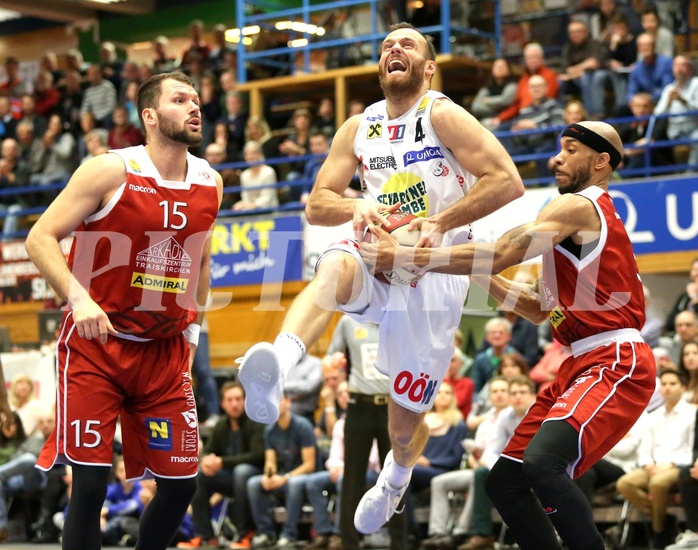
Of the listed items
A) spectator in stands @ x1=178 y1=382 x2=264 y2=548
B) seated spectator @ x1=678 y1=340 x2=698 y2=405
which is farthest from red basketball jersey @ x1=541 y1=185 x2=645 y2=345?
spectator in stands @ x1=178 y1=382 x2=264 y2=548

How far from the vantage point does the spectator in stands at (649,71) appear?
14484 millimetres

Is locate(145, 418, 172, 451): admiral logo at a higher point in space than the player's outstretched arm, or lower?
lower

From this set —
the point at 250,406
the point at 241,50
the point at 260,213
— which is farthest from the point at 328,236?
the point at 250,406

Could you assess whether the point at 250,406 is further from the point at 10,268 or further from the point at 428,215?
the point at 10,268

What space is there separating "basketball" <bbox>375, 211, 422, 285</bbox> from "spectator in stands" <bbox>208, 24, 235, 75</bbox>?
14.3 meters

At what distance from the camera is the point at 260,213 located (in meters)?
16.3

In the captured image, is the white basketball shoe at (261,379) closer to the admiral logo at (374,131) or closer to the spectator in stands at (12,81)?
the admiral logo at (374,131)

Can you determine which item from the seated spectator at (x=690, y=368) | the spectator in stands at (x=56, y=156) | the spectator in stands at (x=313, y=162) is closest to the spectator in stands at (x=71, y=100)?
the spectator in stands at (x=56, y=156)

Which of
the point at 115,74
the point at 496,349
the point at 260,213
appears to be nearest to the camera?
the point at 496,349

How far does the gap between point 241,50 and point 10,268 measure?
5124 millimetres

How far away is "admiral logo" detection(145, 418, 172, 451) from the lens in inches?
257

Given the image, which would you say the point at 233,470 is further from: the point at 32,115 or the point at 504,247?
the point at 32,115

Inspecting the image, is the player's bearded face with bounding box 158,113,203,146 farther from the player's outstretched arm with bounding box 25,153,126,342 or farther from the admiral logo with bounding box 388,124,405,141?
the admiral logo with bounding box 388,124,405,141

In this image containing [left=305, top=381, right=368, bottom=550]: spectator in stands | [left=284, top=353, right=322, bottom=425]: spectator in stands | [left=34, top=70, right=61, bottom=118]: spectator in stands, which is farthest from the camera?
[left=34, top=70, right=61, bottom=118]: spectator in stands
